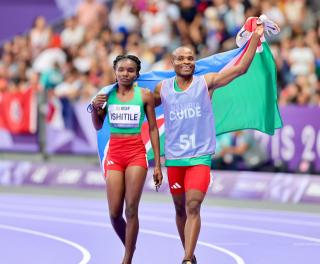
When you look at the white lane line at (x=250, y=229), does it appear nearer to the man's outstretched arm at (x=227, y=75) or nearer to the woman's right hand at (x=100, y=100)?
the man's outstretched arm at (x=227, y=75)

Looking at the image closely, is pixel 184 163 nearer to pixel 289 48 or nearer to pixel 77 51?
pixel 289 48

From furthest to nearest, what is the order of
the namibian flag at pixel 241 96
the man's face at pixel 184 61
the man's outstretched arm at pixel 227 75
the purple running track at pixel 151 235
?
the namibian flag at pixel 241 96, the purple running track at pixel 151 235, the man's outstretched arm at pixel 227 75, the man's face at pixel 184 61

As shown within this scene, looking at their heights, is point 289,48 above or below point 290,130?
above

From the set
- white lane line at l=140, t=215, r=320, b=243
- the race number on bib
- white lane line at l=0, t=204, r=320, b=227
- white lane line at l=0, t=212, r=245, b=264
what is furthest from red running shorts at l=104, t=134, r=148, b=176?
white lane line at l=0, t=204, r=320, b=227

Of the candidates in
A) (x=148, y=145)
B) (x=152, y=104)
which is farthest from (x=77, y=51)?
(x=152, y=104)

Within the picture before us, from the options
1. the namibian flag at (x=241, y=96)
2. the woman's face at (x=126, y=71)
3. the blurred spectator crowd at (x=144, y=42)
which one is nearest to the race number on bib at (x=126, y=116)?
the woman's face at (x=126, y=71)

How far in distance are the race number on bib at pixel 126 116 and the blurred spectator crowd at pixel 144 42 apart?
785cm

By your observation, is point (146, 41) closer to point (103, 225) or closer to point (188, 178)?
point (103, 225)

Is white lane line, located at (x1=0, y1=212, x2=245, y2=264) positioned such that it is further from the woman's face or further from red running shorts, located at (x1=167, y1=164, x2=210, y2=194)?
the woman's face

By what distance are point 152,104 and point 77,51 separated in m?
14.6

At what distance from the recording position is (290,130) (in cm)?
1783

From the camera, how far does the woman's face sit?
10.5 metres

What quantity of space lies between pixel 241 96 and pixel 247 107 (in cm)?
16

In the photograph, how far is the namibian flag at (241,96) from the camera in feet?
40.5
